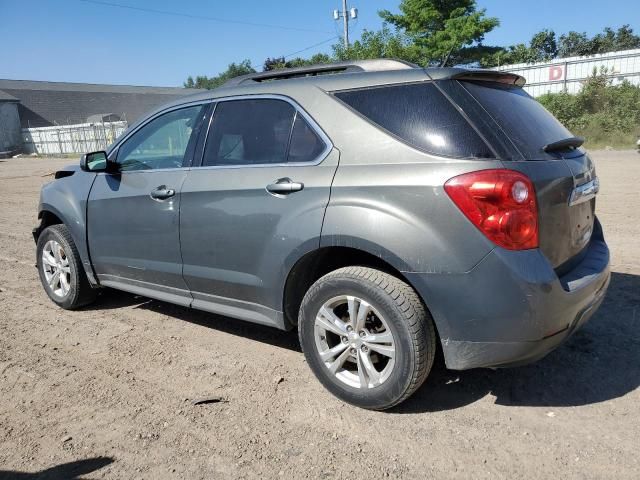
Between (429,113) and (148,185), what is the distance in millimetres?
2176

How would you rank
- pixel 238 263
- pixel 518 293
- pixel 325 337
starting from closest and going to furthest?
pixel 518 293
pixel 325 337
pixel 238 263

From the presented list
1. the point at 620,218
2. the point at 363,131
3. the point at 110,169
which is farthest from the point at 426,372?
the point at 620,218

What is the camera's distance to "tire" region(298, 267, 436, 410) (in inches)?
108

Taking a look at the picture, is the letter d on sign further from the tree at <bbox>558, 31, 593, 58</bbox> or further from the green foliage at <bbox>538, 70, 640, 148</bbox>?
the tree at <bbox>558, 31, 593, 58</bbox>

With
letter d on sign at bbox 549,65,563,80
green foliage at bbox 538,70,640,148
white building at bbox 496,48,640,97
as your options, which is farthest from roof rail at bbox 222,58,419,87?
letter d on sign at bbox 549,65,563,80

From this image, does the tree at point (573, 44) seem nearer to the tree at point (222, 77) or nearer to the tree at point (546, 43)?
the tree at point (546, 43)

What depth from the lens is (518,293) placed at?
8.23ft

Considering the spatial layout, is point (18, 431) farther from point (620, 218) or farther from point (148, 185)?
point (620, 218)

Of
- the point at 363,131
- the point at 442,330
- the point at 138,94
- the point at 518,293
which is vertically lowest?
the point at 442,330

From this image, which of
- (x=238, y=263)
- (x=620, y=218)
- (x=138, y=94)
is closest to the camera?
(x=238, y=263)

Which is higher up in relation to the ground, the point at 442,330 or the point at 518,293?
the point at 518,293

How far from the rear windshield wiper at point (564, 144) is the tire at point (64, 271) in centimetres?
382

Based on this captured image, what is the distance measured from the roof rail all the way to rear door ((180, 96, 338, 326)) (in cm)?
27

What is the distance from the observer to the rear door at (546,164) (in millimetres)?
2654
